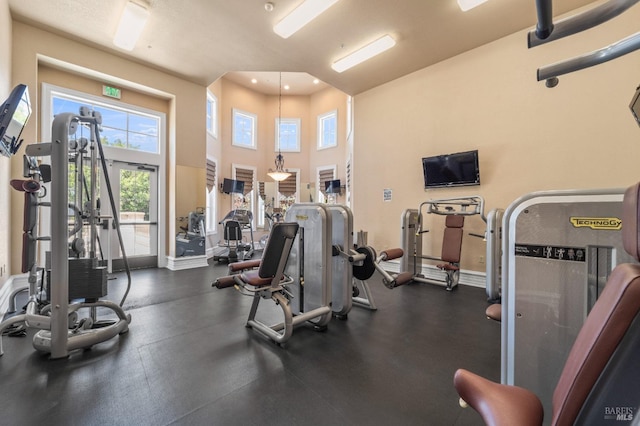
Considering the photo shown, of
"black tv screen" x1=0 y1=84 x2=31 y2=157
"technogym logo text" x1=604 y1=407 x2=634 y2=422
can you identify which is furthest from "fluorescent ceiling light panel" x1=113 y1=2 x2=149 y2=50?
"technogym logo text" x1=604 y1=407 x2=634 y2=422

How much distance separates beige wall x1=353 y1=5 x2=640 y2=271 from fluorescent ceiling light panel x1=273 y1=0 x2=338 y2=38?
8.20 feet

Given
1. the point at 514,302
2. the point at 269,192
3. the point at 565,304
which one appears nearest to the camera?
the point at 565,304

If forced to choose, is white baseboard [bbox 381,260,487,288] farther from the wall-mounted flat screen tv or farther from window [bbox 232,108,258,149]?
window [bbox 232,108,258,149]

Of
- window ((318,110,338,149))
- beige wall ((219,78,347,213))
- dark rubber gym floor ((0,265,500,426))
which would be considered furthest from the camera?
window ((318,110,338,149))

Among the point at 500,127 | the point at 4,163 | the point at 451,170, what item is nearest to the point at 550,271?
the point at 451,170

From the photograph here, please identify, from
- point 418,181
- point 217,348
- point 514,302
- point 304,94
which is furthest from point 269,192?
point 514,302

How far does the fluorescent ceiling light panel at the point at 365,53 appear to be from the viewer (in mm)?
4293

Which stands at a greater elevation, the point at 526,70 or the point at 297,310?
the point at 526,70

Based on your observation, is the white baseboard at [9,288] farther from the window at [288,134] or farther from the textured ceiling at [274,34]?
the window at [288,134]

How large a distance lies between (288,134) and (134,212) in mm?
5657

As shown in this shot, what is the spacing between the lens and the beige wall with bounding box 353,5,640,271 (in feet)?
11.3

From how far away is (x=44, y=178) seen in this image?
284 centimetres

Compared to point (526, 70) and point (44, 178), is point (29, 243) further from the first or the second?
point (526, 70)

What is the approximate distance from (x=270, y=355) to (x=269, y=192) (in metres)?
7.43
